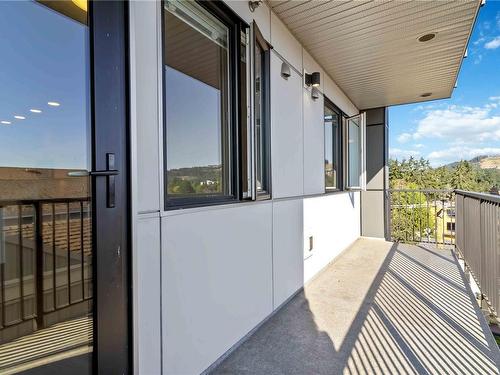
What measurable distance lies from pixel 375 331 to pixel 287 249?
3.13 feet

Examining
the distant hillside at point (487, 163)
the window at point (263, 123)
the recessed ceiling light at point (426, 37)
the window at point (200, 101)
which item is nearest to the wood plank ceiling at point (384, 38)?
the recessed ceiling light at point (426, 37)

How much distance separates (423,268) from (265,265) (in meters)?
2.54

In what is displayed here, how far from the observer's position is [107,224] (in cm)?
123

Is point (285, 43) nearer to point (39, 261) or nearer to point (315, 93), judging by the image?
point (315, 93)

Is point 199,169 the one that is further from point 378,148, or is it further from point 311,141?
point 378,148

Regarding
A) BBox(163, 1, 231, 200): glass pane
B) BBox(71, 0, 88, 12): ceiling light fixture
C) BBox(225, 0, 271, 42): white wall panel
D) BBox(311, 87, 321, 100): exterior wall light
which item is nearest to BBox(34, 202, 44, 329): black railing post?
BBox(163, 1, 231, 200): glass pane

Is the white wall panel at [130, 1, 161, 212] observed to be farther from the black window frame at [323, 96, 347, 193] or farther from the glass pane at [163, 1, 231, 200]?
the black window frame at [323, 96, 347, 193]

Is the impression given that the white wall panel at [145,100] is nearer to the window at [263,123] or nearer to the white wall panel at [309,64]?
the window at [263,123]

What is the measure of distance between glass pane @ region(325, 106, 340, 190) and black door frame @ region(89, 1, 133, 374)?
324 centimetres

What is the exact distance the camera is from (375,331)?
222 centimetres

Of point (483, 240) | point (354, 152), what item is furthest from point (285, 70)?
point (354, 152)

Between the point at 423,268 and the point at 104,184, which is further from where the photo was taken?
the point at 423,268

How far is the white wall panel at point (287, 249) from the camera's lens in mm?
2588


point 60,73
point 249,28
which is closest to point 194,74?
point 249,28
